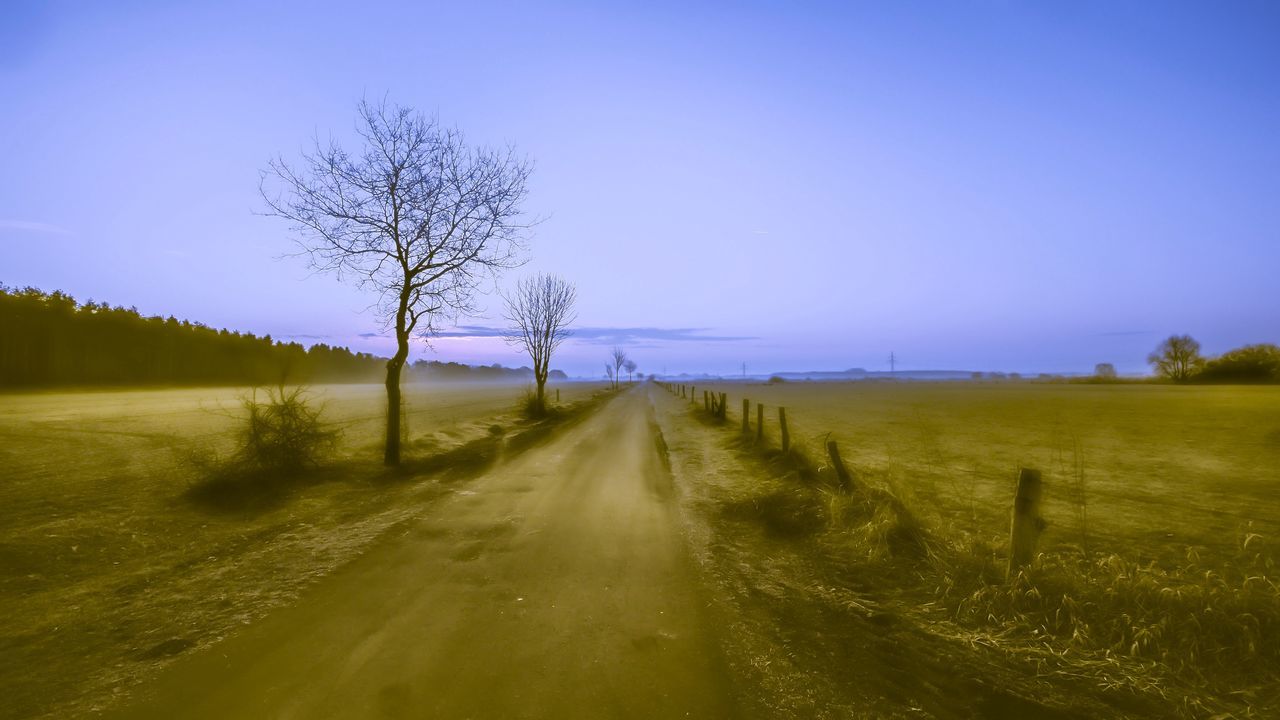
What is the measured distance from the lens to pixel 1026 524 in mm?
5824

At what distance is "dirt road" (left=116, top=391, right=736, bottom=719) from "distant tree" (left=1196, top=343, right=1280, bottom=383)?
116m

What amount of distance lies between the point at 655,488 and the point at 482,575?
574cm

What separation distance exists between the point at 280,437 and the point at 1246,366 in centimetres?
13200

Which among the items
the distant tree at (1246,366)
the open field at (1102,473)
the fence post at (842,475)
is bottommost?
the open field at (1102,473)

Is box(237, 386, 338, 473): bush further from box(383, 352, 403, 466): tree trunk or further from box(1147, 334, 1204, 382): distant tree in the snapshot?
box(1147, 334, 1204, 382): distant tree

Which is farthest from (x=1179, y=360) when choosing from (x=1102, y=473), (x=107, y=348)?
(x=107, y=348)

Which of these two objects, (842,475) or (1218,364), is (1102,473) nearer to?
(842,475)

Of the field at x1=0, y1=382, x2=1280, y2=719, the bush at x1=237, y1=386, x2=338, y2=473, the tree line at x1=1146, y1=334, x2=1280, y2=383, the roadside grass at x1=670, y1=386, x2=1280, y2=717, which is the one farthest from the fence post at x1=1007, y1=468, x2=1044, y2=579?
the tree line at x1=1146, y1=334, x2=1280, y2=383

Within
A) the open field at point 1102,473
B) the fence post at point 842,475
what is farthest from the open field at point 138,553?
the open field at point 1102,473

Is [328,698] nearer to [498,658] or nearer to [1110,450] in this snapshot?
[498,658]

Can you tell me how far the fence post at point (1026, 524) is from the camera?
5785 millimetres

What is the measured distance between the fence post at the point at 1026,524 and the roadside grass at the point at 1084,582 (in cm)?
15

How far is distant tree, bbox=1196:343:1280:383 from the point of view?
3278 inches

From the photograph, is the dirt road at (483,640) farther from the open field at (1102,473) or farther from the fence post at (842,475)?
the open field at (1102,473)
